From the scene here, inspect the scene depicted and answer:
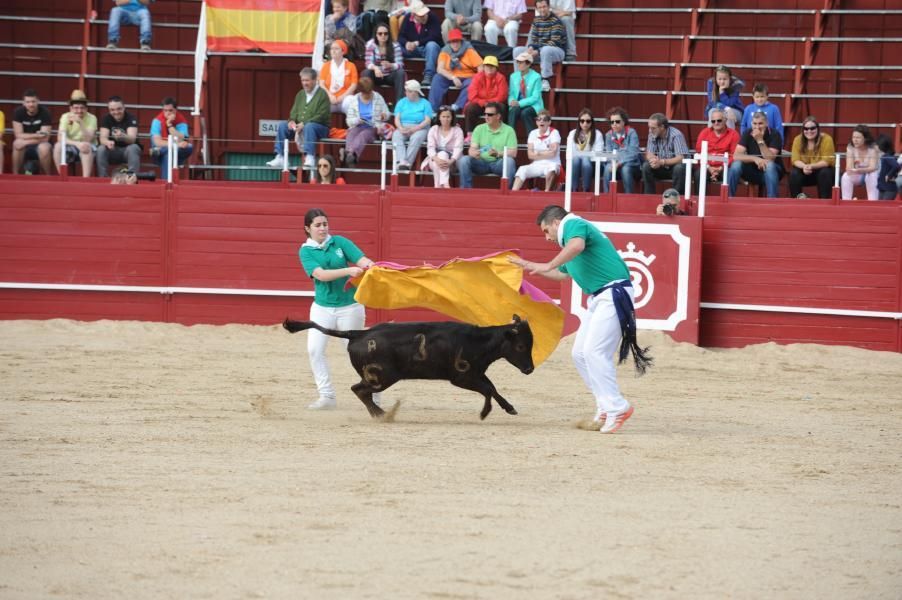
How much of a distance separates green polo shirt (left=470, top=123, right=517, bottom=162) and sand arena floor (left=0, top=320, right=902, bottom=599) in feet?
13.6

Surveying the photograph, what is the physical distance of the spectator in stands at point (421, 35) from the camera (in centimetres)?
1616

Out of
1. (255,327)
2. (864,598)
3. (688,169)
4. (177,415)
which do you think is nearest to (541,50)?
(688,169)

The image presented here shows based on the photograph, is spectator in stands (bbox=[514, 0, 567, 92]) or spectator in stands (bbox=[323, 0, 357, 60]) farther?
spectator in stands (bbox=[323, 0, 357, 60])

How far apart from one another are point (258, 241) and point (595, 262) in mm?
6701

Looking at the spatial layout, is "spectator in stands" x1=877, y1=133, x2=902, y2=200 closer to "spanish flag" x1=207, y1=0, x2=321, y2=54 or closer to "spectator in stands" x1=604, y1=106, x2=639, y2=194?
"spectator in stands" x1=604, y1=106, x2=639, y2=194

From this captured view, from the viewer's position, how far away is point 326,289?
29.5 ft

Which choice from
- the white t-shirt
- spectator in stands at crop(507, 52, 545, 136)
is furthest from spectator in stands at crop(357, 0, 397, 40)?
the white t-shirt

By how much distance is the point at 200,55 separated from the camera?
648 inches

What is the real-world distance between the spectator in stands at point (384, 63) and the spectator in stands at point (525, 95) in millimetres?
1419

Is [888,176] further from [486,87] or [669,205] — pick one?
[486,87]

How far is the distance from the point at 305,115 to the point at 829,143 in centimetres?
549

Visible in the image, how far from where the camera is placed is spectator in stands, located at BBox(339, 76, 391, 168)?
593 inches

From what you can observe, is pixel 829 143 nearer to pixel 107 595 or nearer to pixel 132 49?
pixel 132 49

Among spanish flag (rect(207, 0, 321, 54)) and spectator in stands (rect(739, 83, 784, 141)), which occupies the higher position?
spanish flag (rect(207, 0, 321, 54))
